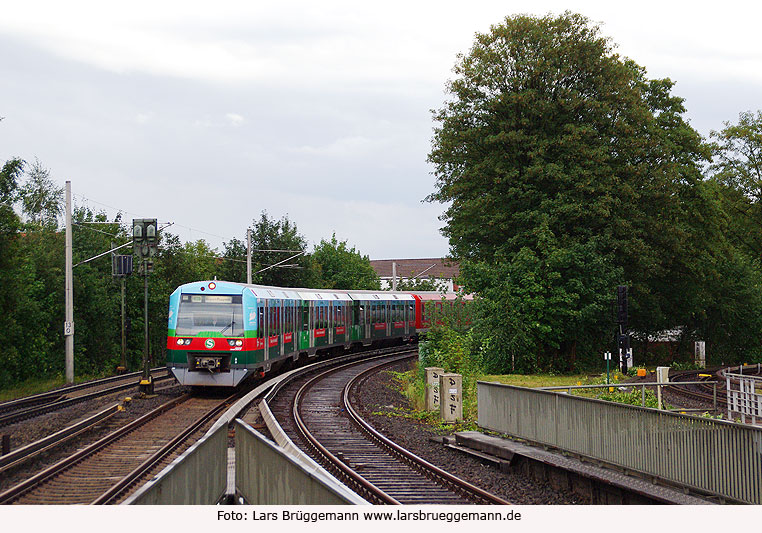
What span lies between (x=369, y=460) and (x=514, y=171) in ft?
70.4

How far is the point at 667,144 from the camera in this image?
1469 inches

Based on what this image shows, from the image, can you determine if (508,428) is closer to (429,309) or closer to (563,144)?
(429,309)

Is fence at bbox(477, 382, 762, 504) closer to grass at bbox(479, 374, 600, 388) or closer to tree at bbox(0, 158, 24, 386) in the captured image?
grass at bbox(479, 374, 600, 388)

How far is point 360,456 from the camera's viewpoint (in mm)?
14625

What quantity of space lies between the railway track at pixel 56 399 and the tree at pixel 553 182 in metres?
14.2

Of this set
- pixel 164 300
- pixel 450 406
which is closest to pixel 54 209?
pixel 164 300

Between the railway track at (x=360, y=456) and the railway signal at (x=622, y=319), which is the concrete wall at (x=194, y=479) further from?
the railway signal at (x=622, y=319)

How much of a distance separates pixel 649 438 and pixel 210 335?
14.4m

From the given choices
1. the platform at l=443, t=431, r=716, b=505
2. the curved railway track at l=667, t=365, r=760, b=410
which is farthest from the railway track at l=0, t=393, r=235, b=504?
the curved railway track at l=667, t=365, r=760, b=410

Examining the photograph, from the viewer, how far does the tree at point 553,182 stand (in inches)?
1287

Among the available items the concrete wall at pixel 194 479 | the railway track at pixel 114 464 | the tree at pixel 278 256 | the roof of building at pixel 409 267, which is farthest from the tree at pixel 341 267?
the concrete wall at pixel 194 479

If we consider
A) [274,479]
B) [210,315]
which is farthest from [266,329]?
[274,479]

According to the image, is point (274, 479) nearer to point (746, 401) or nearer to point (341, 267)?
point (746, 401)

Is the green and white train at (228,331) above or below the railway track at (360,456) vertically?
above
